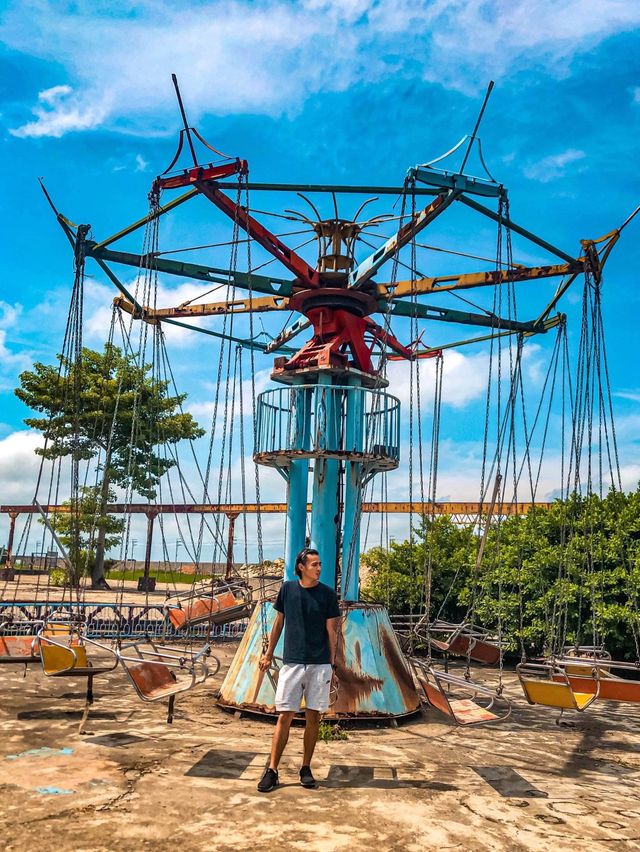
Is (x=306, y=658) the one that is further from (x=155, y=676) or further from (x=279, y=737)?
(x=155, y=676)

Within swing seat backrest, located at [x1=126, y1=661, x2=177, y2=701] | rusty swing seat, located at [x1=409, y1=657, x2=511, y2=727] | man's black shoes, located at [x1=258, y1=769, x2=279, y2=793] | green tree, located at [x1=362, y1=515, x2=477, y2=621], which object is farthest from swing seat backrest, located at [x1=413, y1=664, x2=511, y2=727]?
green tree, located at [x1=362, y1=515, x2=477, y2=621]

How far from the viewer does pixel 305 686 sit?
5.34 meters

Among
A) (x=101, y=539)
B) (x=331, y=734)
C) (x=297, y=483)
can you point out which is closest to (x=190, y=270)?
(x=297, y=483)

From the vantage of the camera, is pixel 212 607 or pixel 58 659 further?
pixel 212 607

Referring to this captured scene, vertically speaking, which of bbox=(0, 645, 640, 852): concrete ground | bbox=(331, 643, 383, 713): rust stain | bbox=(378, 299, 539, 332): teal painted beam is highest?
bbox=(378, 299, 539, 332): teal painted beam

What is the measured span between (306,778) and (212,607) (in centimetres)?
683

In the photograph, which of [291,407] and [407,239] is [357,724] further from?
[407,239]

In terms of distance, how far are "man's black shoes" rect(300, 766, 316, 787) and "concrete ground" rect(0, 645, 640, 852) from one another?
9 centimetres

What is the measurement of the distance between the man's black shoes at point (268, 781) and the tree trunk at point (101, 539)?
24.3 m

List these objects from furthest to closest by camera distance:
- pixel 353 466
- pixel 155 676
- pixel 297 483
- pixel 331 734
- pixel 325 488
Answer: pixel 297 483, pixel 353 466, pixel 325 488, pixel 331 734, pixel 155 676

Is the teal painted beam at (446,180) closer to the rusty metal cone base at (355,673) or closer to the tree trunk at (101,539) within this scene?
the rusty metal cone base at (355,673)

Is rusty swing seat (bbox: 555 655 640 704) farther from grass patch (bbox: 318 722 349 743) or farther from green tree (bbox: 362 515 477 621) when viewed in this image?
green tree (bbox: 362 515 477 621)

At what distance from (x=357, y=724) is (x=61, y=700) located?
11.7ft

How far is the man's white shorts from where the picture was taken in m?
5.28
